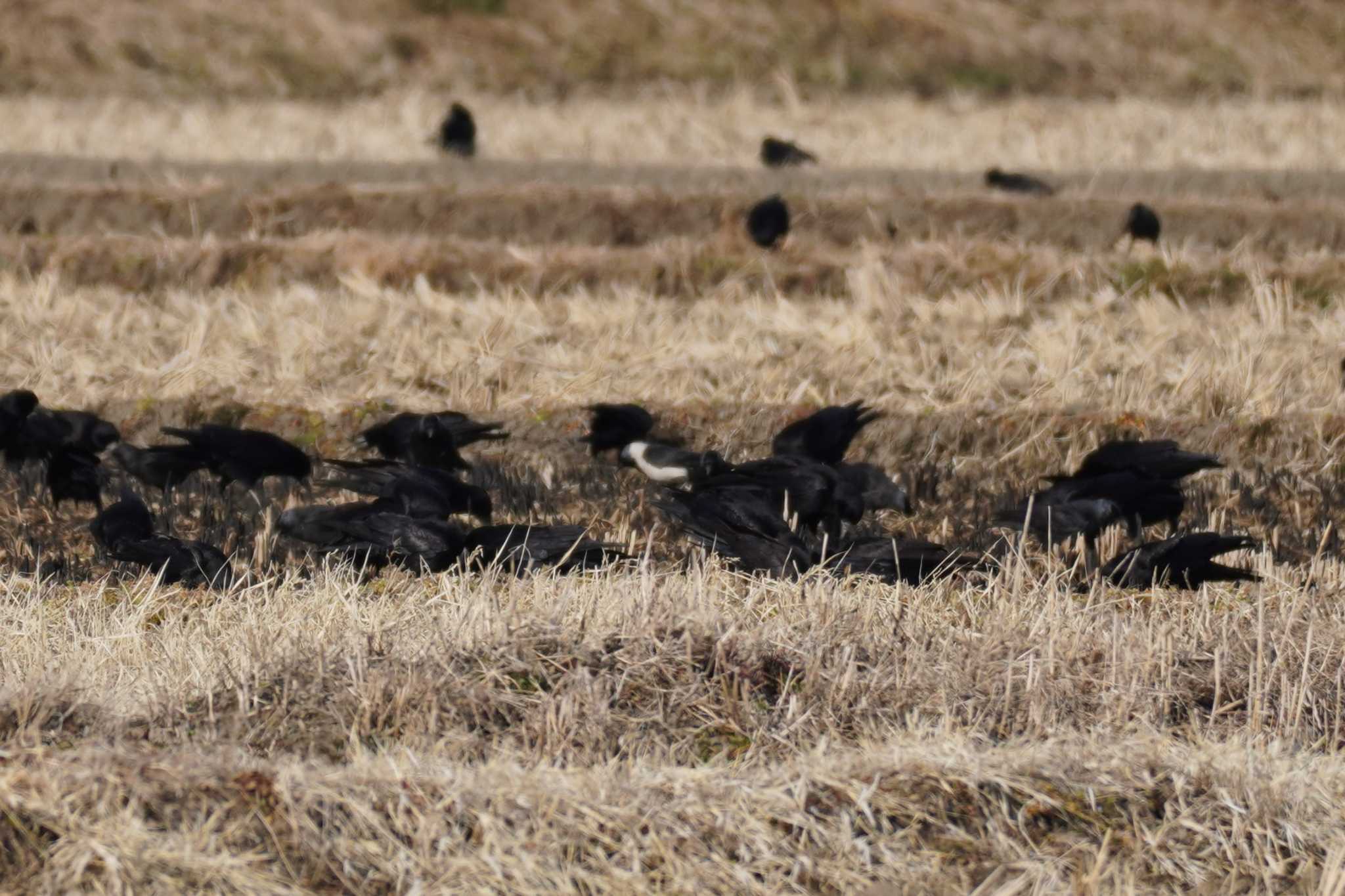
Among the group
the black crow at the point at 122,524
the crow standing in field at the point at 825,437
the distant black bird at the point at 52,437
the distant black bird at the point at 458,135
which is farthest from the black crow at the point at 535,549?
the distant black bird at the point at 458,135

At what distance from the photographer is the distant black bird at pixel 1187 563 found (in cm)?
525

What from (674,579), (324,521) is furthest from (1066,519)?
(324,521)

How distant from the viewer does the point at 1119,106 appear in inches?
759

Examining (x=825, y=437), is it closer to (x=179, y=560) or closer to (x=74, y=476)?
(x=179, y=560)

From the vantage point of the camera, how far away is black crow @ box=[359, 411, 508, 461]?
6922mm

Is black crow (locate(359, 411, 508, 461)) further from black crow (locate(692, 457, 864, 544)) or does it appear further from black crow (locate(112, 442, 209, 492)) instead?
black crow (locate(692, 457, 864, 544))

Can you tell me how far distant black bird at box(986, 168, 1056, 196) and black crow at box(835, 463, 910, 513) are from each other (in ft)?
25.6

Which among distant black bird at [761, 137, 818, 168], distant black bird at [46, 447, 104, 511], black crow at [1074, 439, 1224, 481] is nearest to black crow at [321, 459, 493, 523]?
distant black bird at [46, 447, 104, 511]

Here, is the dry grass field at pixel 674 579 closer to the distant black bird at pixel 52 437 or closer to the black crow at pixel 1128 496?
the distant black bird at pixel 52 437

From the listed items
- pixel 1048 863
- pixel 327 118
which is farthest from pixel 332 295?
pixel 327 118

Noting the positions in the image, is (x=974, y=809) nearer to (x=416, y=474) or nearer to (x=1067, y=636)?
(x=1067, y=636)

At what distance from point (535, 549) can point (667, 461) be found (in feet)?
4.82

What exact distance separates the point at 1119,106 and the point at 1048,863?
16975 millimetres

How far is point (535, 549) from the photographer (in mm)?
5332
